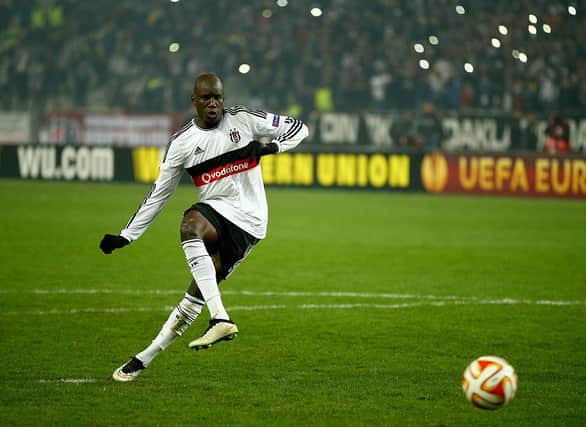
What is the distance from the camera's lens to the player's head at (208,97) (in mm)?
7105

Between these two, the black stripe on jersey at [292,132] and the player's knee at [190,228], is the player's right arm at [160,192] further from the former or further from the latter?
the black stripe on jersey at [292,132]

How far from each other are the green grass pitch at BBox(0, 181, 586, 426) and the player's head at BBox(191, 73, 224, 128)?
1.72 m

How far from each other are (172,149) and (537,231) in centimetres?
1280

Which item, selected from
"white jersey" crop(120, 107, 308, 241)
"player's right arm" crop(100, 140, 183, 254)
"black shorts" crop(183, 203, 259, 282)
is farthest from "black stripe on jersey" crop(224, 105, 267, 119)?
"black shorts" crop(183, 203, 259, 282)

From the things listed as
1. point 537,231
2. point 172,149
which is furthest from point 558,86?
point 172,149

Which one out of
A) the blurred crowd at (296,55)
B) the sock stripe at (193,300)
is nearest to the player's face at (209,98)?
the sock stripe at (193,300)

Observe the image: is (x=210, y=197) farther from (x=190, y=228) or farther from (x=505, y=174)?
(x=505, y=174)

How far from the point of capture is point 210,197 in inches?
291

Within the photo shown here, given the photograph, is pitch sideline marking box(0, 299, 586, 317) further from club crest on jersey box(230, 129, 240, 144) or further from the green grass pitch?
club crest on jersey box(230, 129, 240, 144)

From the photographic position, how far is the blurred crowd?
93.7 ft

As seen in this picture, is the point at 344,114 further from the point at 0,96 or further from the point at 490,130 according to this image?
the point at 0,96

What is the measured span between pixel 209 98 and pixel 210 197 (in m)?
0.68

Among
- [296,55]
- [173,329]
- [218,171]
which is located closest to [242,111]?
[218,171]

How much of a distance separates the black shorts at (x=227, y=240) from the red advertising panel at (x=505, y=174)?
19.1 m
